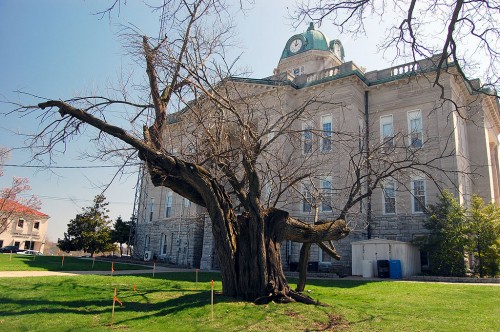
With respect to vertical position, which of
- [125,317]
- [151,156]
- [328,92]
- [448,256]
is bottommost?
[125,317]

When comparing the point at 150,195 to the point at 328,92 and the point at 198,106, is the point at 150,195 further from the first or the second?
the point at 198,106

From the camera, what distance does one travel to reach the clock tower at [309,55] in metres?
43.4

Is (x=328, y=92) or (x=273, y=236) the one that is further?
(x=328, y=92)

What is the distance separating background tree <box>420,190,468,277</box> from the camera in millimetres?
22969

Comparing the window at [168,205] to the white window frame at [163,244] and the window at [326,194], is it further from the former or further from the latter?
the window at [326,194]

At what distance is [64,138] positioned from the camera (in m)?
11.9

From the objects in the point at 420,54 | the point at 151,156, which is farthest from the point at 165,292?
the point at 420,54

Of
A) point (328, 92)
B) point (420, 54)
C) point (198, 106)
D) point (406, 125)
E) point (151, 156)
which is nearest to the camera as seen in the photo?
point (420, 54)

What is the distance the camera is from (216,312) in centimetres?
1014

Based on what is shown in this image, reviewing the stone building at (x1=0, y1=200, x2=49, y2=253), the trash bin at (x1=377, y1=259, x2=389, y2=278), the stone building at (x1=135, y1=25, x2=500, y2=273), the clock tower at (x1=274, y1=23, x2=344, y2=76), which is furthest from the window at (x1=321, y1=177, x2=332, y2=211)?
the stone building at (x1=0, y1=200, x2=49, y2=253)

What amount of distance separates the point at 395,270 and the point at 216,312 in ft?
54.0

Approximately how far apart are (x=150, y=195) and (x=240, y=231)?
36161mm

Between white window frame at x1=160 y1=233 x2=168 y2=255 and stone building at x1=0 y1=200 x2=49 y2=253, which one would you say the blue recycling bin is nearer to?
white window frame at x1=160 y1=233 x2=168 y2=255

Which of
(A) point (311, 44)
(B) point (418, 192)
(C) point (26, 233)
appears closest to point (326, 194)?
(B) point (418, 192)
